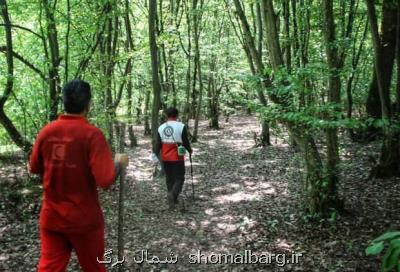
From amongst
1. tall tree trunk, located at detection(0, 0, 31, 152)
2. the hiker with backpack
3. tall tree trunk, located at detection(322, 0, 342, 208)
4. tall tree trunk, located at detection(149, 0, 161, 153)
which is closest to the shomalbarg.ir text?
tall tree trunk, located at detection(322, 0, 342, 208)

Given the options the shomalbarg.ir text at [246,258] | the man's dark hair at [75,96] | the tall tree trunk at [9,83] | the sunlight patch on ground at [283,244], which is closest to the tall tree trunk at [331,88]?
the sunlight patch on ground at [283,244]

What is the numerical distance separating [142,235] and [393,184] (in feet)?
16.7

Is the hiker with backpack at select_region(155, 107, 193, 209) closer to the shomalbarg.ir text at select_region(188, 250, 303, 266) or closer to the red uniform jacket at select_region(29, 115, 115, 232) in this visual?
the shomalbarg.ir text at select_region(188, 250, 303, 266)

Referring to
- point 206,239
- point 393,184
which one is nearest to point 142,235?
point 206,239

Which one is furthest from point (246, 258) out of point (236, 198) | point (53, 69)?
point (53, 69)

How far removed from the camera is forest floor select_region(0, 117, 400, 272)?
6.02 metres

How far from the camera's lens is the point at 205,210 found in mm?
8898

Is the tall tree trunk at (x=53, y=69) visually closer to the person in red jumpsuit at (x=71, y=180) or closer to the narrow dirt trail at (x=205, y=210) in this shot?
the narrow dirt trail at (x=205, y=210)

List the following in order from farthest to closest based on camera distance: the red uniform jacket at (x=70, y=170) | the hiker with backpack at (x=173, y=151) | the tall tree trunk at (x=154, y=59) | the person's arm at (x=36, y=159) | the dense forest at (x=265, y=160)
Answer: the tall tree trunk at (x=154, y=59)
the hiker with backpack at (x=173, y=151)
the dense forest at (x=265, y=160)
the person's arm at (x=36, y=159)
the red uniform jacket at (x=70, y=170)

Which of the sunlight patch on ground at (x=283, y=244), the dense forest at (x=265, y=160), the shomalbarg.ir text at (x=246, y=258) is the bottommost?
the shomalbarg.ir text at (x=246, y=258)

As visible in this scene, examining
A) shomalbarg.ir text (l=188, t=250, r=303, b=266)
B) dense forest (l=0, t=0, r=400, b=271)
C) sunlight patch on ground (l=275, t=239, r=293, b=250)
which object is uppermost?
dense forest (l=0, t=0, r=400, b=271)

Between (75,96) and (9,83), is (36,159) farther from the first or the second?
(9,83)

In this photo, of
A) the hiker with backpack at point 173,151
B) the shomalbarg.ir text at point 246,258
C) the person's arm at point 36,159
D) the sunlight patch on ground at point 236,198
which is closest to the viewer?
the person's arm at point 36,159

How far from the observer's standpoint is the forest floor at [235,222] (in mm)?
6020
